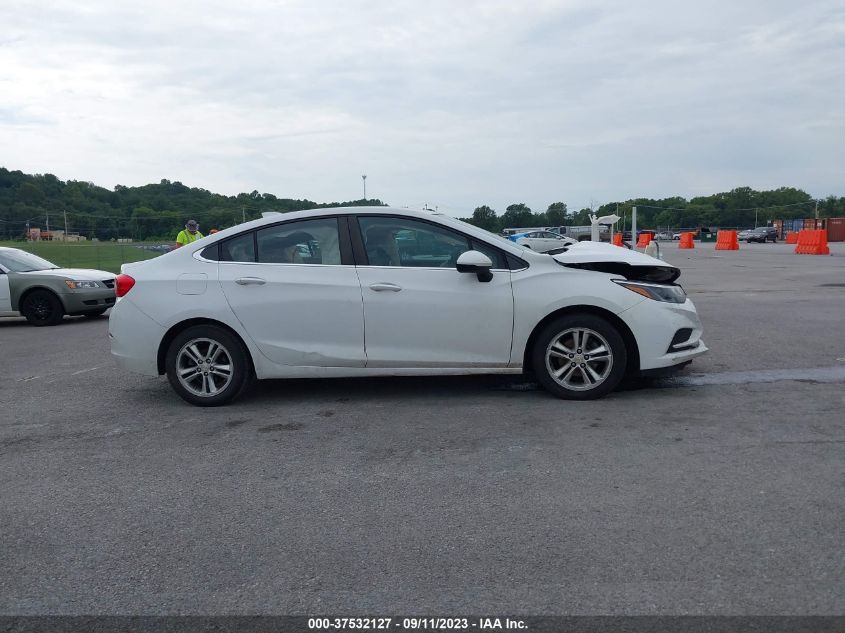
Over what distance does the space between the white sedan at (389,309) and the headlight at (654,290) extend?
1 centimetres

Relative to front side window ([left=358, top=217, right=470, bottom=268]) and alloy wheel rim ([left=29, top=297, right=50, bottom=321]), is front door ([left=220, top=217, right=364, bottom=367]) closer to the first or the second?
front side window ([left=358, top=217, right=470, bottom=268])

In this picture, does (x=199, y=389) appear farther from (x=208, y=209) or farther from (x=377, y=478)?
(x=208, y=209)

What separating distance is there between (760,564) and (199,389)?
4.54 m

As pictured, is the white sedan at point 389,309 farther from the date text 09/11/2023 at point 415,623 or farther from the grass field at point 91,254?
the grass field at point 91,254

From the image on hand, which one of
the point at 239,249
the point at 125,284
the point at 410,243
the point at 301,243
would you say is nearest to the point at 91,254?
the point at 125,284

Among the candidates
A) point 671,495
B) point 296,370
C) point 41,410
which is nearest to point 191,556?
point 671,495

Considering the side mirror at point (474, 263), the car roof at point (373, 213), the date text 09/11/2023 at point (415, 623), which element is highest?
the car roof at point (373, 213)

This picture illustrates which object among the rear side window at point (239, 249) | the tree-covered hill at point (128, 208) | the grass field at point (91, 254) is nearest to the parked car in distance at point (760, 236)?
the tree-covered hill at point (128, 208)

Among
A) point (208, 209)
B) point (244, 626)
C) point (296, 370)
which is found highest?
point (208, 209)

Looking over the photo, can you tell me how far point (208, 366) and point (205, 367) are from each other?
3 cm

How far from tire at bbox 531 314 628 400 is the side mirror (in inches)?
27.2

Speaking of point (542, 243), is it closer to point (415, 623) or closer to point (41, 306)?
point (415, 623)

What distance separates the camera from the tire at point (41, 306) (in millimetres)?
13164

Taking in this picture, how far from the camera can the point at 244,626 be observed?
2814mm
